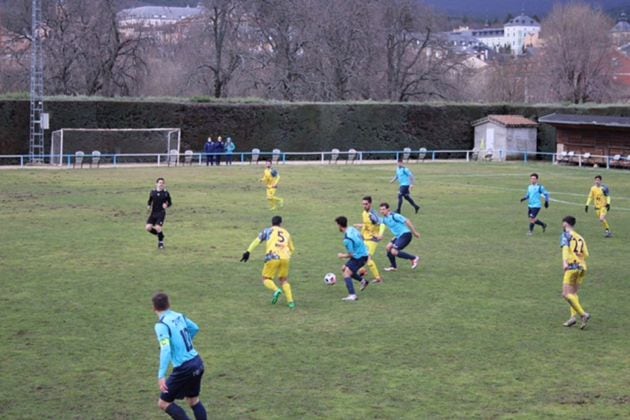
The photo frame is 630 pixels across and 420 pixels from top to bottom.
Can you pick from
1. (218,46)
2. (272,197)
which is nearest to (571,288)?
(272,197)

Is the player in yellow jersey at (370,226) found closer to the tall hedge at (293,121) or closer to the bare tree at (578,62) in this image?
the tall hedge at (293,121)

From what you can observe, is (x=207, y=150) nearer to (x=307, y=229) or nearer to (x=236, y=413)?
(x=307, y=229)

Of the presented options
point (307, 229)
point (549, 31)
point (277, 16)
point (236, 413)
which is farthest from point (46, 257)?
point (549, 31)

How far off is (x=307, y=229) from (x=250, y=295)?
9.81 metres

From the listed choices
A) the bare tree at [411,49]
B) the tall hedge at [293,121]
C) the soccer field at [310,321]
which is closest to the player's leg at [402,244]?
the soccer field at [310,321]

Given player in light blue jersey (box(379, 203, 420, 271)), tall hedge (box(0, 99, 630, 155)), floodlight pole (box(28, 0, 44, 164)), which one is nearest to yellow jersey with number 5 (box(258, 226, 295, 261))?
player in light blue jersey (box(379, 203, 420, 271))

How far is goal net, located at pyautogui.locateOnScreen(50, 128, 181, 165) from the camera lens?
2132 inches

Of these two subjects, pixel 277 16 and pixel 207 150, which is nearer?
pixel 207 150

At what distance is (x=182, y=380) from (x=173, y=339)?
47 centimetres

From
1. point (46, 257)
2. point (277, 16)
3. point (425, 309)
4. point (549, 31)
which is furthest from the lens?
point (549, 31)

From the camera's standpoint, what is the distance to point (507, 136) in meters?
63.5

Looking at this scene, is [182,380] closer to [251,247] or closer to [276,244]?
[251,247]

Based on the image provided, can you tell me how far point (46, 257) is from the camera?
23.1 metres

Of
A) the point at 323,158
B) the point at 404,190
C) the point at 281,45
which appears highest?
the point at 281,45
